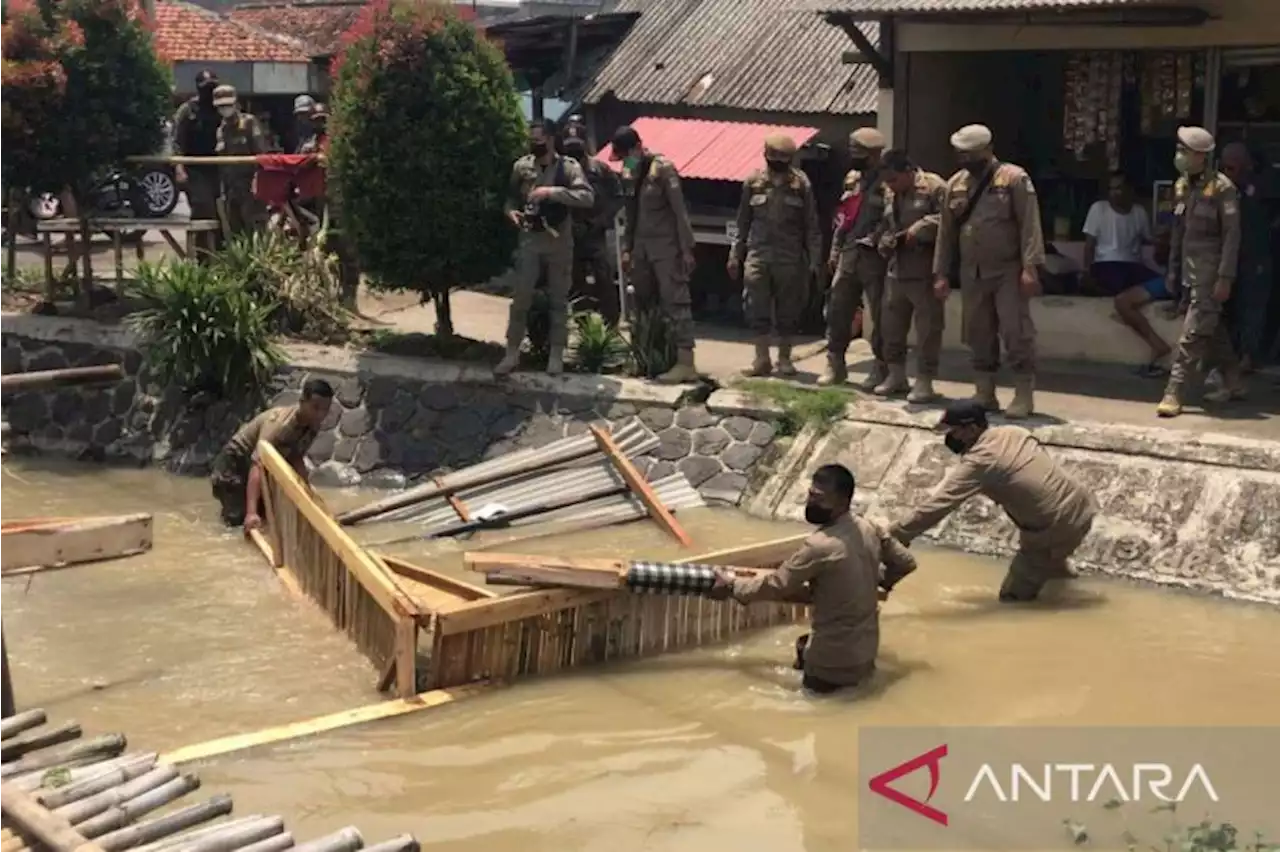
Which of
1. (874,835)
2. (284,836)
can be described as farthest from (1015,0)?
(284,836)

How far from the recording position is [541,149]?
1200cm

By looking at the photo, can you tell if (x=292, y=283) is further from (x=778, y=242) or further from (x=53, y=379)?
(x=53, y=379)

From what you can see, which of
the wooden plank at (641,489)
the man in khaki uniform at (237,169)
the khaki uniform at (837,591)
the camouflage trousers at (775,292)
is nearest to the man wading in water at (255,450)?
the wooden plank at (641,489)

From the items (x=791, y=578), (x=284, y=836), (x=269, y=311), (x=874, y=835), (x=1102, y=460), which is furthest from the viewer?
(x=269, y=311)

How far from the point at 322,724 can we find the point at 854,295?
597 centimetres

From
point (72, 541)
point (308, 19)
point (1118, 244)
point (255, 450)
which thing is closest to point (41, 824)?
point (72, 541)

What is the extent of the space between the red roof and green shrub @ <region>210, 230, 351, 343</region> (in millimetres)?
3002

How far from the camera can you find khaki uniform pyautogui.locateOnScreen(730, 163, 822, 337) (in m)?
11.7

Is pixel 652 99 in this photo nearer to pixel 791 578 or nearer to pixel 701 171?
pixel 701 171

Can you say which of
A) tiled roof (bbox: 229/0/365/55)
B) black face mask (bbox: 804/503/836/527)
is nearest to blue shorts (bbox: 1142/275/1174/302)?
black face mask (bbox: 804/503/836/527)

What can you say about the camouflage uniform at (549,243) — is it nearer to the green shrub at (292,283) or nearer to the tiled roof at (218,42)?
the green shrub at (292,283)

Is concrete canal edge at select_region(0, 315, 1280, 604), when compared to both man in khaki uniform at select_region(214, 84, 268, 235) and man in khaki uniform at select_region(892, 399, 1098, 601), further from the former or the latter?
man in khaki uniform at select_region(214, 84, 268, 235)

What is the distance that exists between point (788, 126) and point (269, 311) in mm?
5147

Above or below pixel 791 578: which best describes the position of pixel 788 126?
above
